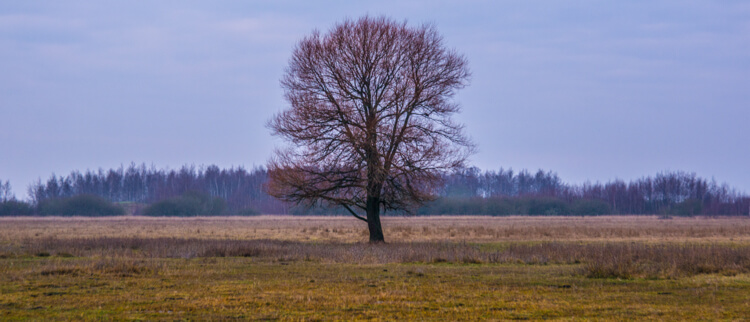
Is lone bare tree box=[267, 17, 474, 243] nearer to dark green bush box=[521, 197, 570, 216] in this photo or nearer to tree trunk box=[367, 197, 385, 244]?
tree trunk box=[367, 197, 385, 244]

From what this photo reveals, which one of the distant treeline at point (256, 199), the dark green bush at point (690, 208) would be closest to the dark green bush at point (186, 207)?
the distant treeline at point (256, 199)

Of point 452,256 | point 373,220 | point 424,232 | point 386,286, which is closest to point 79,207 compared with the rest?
point 424,232

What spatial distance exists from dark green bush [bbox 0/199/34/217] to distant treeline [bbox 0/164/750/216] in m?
0.16

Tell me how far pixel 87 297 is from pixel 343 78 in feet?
60.0

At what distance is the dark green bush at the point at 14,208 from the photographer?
113 meters

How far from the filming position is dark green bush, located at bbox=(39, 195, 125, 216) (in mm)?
115688

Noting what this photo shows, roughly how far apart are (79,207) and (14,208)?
37.6 ft

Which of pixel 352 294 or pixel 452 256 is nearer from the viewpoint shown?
pixel 352 294

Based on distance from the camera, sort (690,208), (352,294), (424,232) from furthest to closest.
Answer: (690,208) < (424,232) < (352,294)

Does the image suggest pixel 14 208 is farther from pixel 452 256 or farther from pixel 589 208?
pixel 452 256

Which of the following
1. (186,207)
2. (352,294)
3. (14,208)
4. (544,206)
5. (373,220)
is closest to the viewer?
(352,294)

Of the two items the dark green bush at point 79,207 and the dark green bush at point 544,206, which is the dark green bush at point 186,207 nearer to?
the dark green bush at point 79,207

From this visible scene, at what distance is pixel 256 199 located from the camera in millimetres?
175000

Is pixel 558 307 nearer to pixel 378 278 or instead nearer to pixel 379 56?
pixel 378 278
